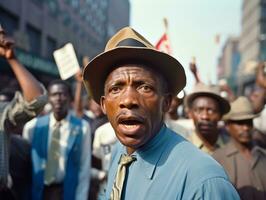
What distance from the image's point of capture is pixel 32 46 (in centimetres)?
2492

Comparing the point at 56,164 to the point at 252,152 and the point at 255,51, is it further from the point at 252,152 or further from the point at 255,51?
the point at 255,51

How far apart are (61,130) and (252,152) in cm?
192

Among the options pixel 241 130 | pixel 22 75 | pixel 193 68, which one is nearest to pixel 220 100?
pixel 241 130

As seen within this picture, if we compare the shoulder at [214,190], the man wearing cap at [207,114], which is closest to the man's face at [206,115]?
the man wearing cap at [207,114]

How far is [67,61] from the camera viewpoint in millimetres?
6078

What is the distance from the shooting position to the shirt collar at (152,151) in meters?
1.88

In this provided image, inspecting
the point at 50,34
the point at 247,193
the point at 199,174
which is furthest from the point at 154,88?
the point at 50,34

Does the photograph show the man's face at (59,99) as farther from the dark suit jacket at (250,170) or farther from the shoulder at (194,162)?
the shoulder at (194,162)

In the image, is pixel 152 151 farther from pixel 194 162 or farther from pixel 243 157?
pixel 243 157

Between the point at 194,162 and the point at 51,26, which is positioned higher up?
the point at 51,26

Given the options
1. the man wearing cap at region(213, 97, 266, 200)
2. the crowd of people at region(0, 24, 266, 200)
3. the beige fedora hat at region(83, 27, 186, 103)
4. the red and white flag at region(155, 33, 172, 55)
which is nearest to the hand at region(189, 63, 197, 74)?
the crowd of people at region(0, 24, 266, 200)

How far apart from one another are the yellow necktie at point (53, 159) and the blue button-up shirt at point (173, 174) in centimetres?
240

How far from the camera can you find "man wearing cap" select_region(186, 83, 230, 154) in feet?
13.3

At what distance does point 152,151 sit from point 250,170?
1675 millimetres
